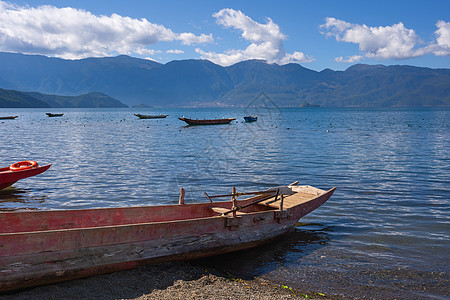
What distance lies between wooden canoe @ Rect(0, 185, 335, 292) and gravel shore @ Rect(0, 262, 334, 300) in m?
0.19

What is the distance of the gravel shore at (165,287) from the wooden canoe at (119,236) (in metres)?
0.19

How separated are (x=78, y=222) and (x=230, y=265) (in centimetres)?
426

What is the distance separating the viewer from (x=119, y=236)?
8.29m

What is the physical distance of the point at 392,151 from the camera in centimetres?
3706

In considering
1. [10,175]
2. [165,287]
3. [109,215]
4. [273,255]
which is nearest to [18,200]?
[10,175]

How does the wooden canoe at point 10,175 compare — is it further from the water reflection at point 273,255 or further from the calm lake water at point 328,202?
the water reflection at point 273,255

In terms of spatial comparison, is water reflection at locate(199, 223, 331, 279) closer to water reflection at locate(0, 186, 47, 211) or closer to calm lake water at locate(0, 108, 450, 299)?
calm lake water at locate(0, 108, 450, 299)

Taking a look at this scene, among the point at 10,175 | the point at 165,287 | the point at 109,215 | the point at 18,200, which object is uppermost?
the point at 109,215

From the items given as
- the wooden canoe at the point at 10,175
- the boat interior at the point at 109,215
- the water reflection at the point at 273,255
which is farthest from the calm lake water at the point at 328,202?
the boat interior at the point at 109,215

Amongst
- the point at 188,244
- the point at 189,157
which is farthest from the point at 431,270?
the point at 189,157

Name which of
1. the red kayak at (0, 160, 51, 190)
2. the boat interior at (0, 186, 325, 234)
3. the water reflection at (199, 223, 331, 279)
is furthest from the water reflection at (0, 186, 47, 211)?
the water reflection at (199, 223, 331, 279)

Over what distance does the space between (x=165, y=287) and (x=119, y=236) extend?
1516 millimetres

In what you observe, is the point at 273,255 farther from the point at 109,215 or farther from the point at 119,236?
the point at 109,215

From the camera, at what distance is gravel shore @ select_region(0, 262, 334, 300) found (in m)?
7.55
